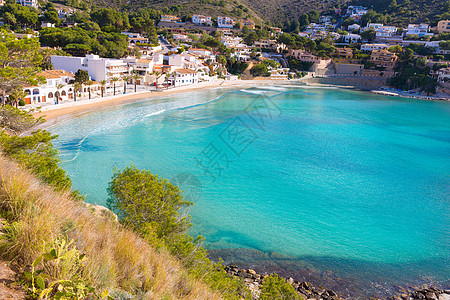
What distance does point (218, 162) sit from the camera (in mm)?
24125

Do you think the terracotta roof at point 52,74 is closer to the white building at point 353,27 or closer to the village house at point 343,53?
the village house at point 343,53

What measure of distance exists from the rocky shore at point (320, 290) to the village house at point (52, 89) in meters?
31.3

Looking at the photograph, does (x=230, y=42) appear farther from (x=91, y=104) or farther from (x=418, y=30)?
(x=91, y=104)

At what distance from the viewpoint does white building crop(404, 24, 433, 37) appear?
10999 cm

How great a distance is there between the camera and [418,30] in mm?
111188

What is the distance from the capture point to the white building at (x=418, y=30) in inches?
4330

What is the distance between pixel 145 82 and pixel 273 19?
12085 centimetres

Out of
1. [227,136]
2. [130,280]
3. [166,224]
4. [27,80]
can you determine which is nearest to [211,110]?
[227,136]

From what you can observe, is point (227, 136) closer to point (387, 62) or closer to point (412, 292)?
point (412, 292)

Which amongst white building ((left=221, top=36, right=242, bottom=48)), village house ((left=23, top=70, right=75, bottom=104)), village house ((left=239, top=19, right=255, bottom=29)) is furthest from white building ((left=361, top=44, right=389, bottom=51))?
village house ((left=23, top=70, right=75, bottom=104))

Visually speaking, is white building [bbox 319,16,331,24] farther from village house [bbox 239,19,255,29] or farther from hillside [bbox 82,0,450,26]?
village house [bbox 239,19,255,29]

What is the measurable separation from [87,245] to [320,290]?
9324 millimetres

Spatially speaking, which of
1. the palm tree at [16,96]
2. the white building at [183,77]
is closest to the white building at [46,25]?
the white building at [183,77]

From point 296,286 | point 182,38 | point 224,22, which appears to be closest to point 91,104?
point 296,286
